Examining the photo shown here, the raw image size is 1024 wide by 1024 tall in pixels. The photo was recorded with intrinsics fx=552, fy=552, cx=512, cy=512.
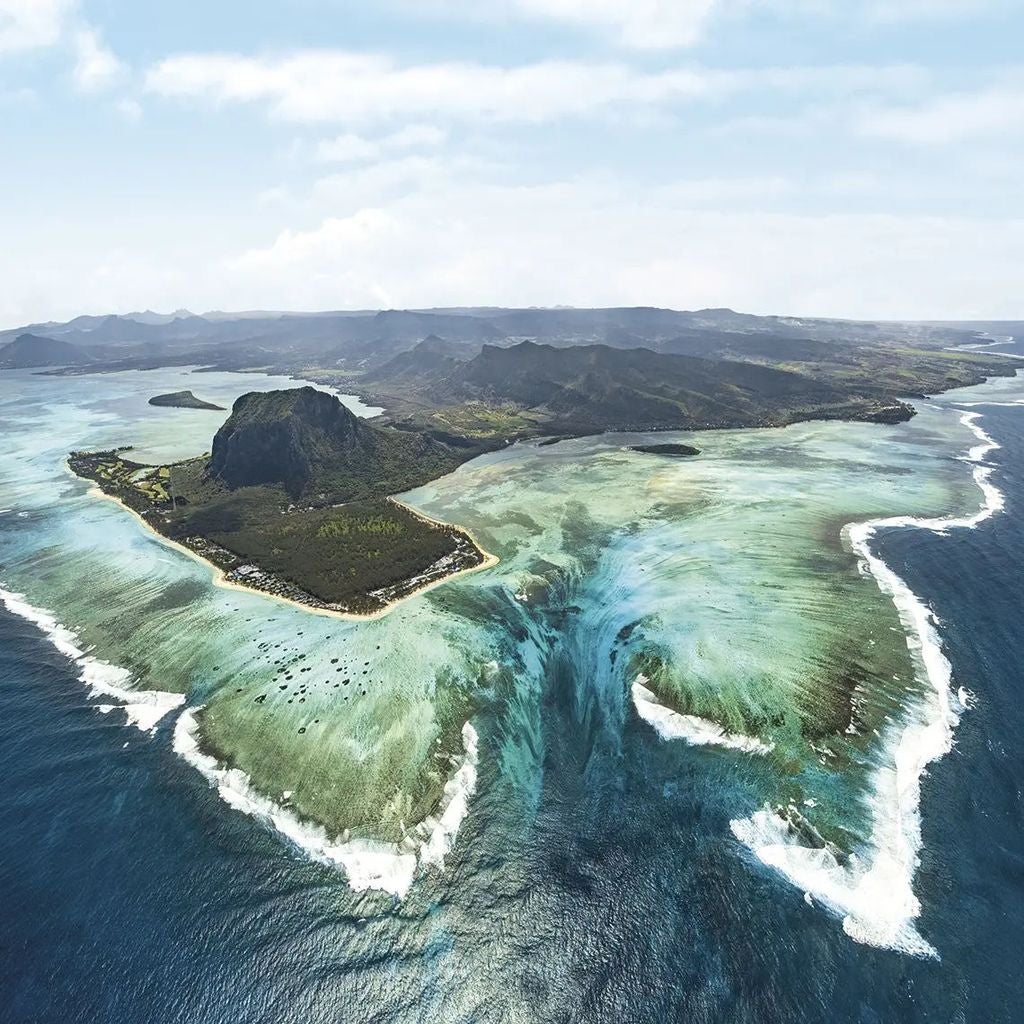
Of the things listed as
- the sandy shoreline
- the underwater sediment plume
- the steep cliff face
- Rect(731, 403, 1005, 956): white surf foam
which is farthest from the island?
Rect(731, 403, 1005, 956): white surf foam

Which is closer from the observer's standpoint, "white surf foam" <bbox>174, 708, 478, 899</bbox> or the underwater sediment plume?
"white surf foam" <bbox>174, 708, 478, 899</bbox>

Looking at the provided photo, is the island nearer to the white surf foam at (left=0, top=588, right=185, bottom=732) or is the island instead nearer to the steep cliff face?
the steep cliff face

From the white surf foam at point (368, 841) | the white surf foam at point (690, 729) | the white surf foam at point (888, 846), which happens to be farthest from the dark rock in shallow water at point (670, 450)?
the white surf foam at point (368, 841)

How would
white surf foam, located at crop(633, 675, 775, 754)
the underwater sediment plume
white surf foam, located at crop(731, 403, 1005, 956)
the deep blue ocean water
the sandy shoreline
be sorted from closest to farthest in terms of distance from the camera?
1. the deep blue ocean water
2. white surf foam, located at crop(731, 403, 1005, 956)
3. the underwater sediment plume
4. white surf foam, located at crop(633, 675, 775, 754)
5. the sandy shoreline

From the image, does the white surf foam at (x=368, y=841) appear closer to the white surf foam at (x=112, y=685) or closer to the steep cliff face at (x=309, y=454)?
the white surf foam at (x=112, y=685)

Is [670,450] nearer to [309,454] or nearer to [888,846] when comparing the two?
[309,454]

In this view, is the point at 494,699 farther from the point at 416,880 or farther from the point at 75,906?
the point at 75,906
